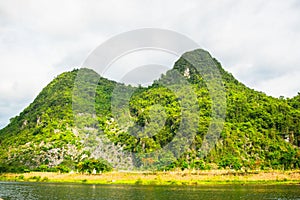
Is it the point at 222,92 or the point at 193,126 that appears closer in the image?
the point at 193,126

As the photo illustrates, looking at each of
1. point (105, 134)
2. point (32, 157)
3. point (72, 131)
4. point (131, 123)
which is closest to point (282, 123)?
point (131, 123)

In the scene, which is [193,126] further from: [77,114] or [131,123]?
[77,114]

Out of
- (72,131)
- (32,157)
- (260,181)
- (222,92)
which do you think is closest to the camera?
(260,181)

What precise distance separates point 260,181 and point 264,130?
149 ft

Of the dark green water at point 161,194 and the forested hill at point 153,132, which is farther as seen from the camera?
the forested hill at point 153,132

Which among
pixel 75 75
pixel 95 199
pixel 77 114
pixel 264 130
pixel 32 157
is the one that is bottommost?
pixel 95 199

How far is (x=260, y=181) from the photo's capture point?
41.7 metres

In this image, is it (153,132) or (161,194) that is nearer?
(161,194)

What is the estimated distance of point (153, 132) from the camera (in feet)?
289

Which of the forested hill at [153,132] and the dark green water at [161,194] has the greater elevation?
the forested hill at [153,132]

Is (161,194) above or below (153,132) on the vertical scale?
below

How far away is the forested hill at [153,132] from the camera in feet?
236

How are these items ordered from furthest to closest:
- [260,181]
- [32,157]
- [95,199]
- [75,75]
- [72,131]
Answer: [75,75] → [72,131] → [32,157] → [260,181] → [95,199]

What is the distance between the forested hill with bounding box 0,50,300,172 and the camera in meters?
71.9
